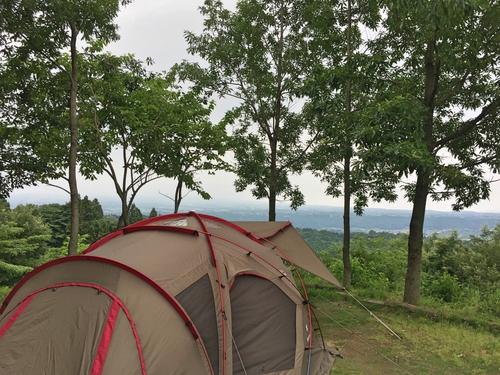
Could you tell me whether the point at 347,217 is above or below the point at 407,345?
above

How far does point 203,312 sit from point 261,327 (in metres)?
0.89

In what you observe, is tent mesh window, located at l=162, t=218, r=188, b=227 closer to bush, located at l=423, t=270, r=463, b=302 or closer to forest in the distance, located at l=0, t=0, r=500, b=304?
forest in the distance, located at l=0, t=0, r=500, b=304

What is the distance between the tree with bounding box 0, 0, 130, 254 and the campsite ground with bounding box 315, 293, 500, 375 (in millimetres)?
5476

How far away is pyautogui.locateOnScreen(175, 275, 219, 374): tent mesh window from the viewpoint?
327 cm

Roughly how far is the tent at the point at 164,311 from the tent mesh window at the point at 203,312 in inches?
0.4

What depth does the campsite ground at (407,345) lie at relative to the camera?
431 cm

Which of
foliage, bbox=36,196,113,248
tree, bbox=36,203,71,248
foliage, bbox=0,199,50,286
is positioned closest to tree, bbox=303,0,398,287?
foliage, bbox=0,199,50,286

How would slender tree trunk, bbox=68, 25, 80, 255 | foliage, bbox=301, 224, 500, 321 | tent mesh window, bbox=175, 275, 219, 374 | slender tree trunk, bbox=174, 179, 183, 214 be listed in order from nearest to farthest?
1. tent mesh window, bbox=175, 275, 219, 374
2. slender tree trunk, bbox=68, 25, 80, 255
3. foliage, bbox=301, 224, 500, 321
4. slender tree trunk, bbox=174, 179, 183, 214

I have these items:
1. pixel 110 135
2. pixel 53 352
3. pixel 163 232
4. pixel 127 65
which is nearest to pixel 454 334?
pixel 163 232

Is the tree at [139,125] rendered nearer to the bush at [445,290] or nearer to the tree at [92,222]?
the bush at [445,290]

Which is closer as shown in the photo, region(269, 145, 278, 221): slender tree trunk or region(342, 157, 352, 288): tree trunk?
region(342, 157, 352, 288): tree trunk

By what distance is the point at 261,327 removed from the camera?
152 inches

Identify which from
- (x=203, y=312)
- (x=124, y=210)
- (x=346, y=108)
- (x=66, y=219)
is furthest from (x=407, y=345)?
(x=66, y=219)

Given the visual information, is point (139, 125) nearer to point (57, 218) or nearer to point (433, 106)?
point (433, 106)
